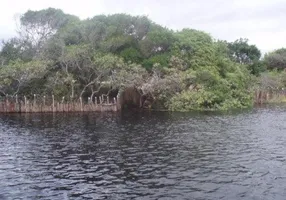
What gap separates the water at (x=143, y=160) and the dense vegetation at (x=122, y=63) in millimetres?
15930

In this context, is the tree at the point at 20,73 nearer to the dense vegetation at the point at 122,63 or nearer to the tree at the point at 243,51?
the dense vegetation at the point at 122,63

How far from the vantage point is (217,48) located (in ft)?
244

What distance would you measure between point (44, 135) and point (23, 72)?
2444cm

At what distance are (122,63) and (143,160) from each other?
3582 centimetres

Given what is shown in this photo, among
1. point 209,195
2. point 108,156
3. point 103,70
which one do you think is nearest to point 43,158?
point 108,156

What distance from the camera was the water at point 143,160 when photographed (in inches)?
785

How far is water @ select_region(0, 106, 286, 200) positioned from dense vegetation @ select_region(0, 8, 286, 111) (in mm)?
15930

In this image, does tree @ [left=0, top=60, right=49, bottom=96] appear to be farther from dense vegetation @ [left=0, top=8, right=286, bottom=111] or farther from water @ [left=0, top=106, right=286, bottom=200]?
water @ [left=0, top=106, right=286, bottom=200]

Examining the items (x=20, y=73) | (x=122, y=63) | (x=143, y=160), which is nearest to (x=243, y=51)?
(x=122, y=63)

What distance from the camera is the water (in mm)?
19938

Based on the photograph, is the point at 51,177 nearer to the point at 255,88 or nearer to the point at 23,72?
the point at 23,72

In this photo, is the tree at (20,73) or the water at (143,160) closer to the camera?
the water at (143,160)

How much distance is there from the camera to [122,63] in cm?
6056

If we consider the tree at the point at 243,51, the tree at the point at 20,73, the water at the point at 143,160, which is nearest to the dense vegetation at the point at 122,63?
the tree at the point at 20,73
